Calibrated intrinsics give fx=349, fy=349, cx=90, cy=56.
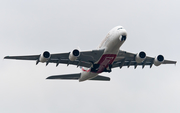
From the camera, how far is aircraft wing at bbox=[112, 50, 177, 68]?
Result: 155ft

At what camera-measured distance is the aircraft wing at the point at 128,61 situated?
47134 millimetres

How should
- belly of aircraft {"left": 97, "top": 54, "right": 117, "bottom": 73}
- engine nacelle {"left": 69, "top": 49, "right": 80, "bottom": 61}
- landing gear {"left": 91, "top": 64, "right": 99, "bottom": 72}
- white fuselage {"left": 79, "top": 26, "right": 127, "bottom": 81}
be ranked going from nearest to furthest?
white fuselage {"left": 79, "top": 26, "right": 127, "bottom": 81}
engine nacelle {"left": 69, "top": 49, "right": 80, "bottom": 61}
belly of aircraft {"left": 97, "top": 54, "right": 117, "bottom": 73}
landing gear {"left": 91, "top": 64, "right": 99, "bottom": 72}

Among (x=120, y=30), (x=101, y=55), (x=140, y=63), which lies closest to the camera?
(x=120, y=30)

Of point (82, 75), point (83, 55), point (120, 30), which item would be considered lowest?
point (82, 75)

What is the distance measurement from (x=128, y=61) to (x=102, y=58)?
22.5ft

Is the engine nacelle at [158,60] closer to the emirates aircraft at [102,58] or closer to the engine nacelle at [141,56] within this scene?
the emirates aircraft at [102,58]

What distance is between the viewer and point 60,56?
4578cm

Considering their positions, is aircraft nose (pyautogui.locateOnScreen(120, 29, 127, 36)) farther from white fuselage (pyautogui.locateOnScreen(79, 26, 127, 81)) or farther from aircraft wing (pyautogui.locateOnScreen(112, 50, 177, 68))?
aircraft wing (pyautogui.locateOnScreen(112, 50, 177, 68))

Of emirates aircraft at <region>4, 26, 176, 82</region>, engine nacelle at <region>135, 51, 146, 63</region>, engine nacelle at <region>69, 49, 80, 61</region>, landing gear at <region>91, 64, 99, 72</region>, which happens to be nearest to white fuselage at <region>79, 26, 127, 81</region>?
emirates aircraft at <region>4, 26, 176, 82</region>

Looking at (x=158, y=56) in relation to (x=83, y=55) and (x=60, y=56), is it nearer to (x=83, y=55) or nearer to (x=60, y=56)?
(x=83, y=55)

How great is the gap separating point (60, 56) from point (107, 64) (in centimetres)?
638

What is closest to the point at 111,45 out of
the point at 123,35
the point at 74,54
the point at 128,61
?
the point at 123,35

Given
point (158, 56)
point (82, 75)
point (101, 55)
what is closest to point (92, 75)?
point (82, 75)

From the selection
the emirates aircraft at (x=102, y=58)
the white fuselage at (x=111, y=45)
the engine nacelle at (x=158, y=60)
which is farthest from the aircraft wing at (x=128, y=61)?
the white fuselage at (x=111, y=45)
